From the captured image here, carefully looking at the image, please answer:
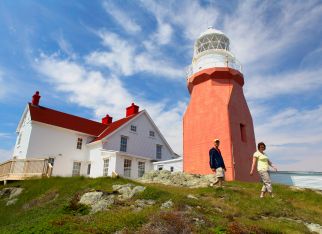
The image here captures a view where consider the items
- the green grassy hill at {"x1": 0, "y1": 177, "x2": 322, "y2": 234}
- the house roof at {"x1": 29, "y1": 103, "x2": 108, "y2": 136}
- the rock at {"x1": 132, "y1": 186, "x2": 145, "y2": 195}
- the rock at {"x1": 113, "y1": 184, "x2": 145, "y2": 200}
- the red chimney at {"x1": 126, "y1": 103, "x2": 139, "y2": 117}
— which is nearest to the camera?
the green grassy hill at {"x1": 0, "y1": 177, "x2": 322, "y2": 234}

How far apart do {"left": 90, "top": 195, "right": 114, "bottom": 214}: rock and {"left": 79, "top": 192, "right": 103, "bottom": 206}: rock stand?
0.93ft

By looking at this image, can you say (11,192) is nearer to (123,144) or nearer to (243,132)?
(123,144)

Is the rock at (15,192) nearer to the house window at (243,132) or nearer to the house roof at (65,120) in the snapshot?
the house roof at (65,120)

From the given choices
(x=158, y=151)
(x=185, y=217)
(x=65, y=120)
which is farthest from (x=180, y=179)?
(x=65, y=120)

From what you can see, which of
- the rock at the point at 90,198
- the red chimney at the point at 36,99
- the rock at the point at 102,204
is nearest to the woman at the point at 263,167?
the rock at the point at 102,204

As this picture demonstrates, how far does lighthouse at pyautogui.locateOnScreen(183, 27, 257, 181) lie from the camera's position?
19.2 meters

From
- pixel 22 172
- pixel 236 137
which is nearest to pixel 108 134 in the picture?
pixel 22 172

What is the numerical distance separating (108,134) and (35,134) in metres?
6.94

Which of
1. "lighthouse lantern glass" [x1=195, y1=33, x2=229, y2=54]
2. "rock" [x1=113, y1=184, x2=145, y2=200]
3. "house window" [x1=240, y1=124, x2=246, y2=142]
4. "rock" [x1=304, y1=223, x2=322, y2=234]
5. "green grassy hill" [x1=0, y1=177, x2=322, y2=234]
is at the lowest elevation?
Answer: "rock" [x1=304, y1=223, x2=322, y2=234]

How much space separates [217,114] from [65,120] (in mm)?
17886

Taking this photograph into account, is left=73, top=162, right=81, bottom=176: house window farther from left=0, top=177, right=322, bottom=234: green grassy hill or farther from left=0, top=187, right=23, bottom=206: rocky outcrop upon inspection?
left=0, top=177, right=322, bottom=234: green grassy hill

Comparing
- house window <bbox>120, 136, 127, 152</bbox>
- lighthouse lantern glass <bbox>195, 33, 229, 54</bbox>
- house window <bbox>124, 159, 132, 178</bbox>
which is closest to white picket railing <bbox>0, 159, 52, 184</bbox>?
house window <bbox>124, 159, 132, 178</bbox>

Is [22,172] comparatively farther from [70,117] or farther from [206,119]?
[206,119]

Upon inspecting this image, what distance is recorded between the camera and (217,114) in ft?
66.2
